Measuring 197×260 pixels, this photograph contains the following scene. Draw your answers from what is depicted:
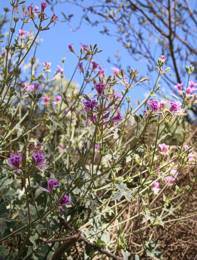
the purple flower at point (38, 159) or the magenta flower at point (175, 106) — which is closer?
the purple flower at point (38, 159)

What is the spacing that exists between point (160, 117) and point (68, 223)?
1.78ft

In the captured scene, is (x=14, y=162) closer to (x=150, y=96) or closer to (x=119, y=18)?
(x=150, y=96)

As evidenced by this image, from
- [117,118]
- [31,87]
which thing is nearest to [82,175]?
[117,118]

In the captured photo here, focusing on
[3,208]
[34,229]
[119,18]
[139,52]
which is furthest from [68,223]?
[139,52]

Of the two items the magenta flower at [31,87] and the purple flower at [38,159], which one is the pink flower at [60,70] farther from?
the purple flower at [38,159]

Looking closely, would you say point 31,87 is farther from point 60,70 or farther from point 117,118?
point 117,118

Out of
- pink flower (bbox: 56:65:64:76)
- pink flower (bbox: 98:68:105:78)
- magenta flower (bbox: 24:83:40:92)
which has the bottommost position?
pink flower (bbox: 98:68:105:78)

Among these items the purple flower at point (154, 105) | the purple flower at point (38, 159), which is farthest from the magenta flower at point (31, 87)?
the purple flower at point (38, 159)

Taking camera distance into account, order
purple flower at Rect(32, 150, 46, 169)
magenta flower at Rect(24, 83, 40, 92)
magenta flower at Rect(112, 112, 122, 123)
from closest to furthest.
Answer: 1. purple flower at Rect(32, 150, 46, 169)
2. magenta flower at Rect(112, 112, 122, 123)
3. magenta flower at Rect(24, 83, 40, 92)

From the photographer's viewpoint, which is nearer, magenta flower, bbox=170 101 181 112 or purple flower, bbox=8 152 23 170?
purple flower, bbox=8 152 23 170

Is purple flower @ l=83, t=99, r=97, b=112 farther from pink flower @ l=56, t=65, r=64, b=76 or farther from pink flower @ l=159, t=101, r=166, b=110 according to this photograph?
pink flower @ l=56, t=65, r=64, b=76

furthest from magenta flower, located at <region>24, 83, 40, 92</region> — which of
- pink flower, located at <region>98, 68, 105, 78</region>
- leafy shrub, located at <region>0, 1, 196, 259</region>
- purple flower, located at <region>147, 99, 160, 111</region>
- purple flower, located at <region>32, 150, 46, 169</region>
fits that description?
purple flower, located at <region>32, 150, 46, 169</region>

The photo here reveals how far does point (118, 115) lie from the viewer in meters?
1.79

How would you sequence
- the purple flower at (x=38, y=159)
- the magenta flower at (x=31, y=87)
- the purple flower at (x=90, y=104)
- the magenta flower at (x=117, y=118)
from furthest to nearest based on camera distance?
the magenta flower at (x=31, y=87), the magenta flower at (x=117, y=118), the purple flower at (x=90, y=104), the purple flower at (x=38, y=159)
